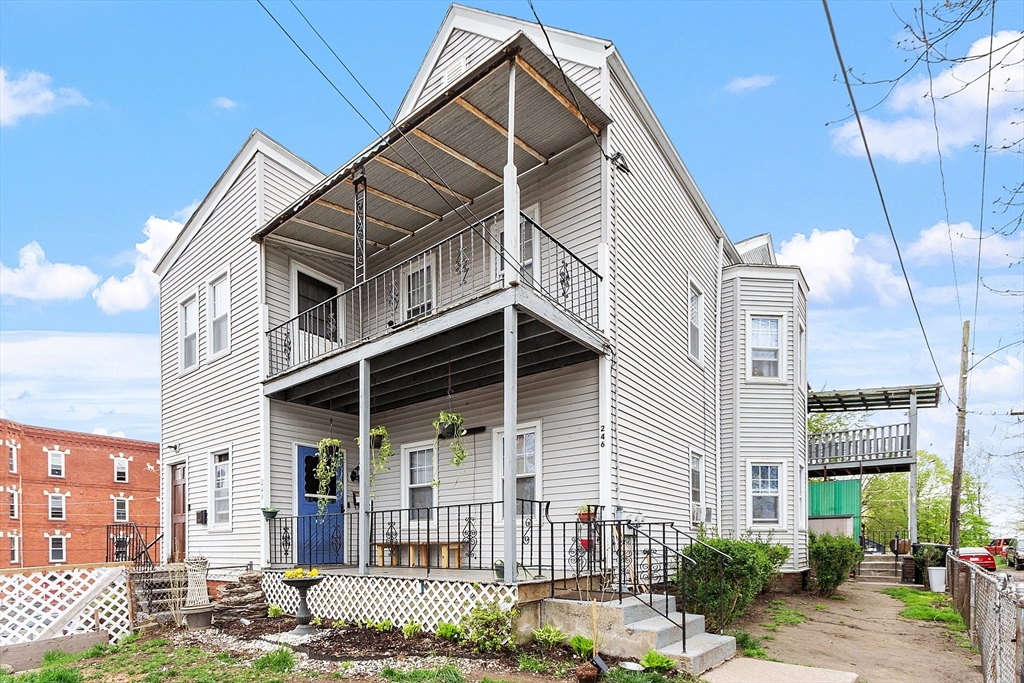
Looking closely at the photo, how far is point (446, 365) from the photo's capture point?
1120 centimetres

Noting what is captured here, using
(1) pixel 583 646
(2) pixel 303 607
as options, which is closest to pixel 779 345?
(1) pixel 583 646

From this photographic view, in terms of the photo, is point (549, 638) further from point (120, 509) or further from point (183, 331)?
point (120, 509)

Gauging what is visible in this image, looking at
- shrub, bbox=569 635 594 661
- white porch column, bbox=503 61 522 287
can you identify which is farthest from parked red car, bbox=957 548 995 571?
white porch column, bbox=503 61 522 287

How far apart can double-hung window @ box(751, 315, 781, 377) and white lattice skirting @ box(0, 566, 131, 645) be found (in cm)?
1356

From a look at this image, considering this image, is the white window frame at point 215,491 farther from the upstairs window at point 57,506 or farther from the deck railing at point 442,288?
the upstairs window at point 57,506

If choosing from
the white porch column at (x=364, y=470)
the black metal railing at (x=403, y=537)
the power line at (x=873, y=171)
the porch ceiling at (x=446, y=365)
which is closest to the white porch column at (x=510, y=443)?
the porch ceiling at (x=446, y=365)

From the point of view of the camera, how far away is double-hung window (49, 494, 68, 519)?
32.5m

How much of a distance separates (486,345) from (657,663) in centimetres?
473

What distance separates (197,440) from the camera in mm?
15211

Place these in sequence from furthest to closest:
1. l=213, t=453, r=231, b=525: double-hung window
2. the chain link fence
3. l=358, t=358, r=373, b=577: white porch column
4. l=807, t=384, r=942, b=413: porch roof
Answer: l=807, t=384, r=942, b=413: porch roof → l=213, t=453, r=231, b=525: double-hung window → l=358, t=358, r=373, b=577: white porch column → the chain link fence

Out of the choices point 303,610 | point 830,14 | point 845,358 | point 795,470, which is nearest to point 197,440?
point 303,610

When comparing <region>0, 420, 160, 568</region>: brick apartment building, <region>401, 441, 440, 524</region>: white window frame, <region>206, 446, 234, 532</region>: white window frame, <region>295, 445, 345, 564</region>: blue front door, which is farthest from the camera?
<region>0, 420, 160, 568</region>: brick apartment building

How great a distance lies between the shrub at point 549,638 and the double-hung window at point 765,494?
29.0ft

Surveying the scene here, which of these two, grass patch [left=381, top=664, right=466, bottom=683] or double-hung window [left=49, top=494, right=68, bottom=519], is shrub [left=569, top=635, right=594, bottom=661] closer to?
grass patch [left=381, top=664, right=466, bottom=683]
